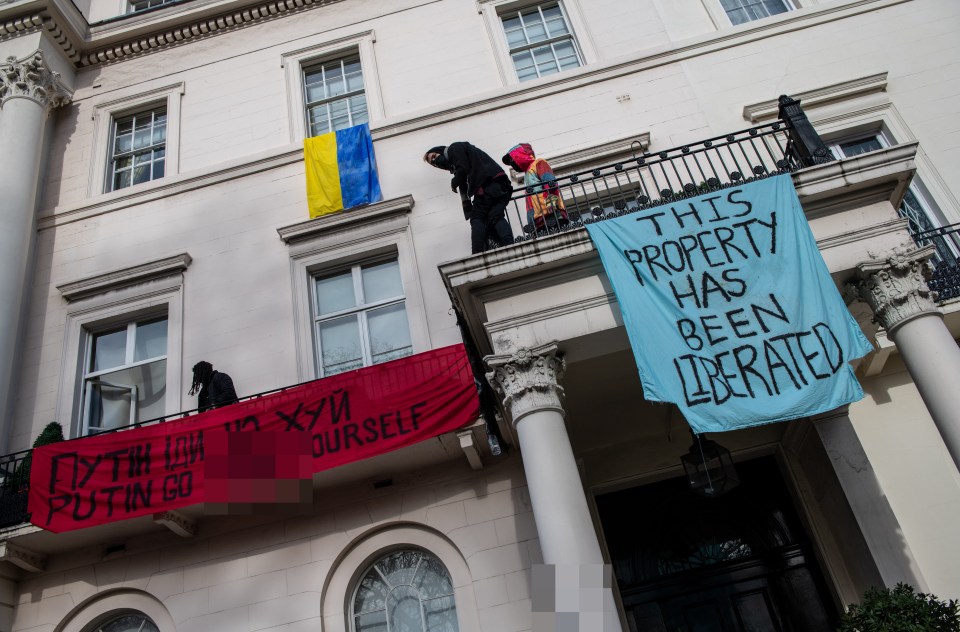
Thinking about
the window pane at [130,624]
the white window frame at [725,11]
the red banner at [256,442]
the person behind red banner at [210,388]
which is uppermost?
the white window frame at [725,11]

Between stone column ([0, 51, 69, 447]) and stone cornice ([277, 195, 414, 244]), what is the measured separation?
4.13 meters

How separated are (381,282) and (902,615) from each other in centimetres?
785

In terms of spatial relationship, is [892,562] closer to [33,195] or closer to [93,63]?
[33,195]

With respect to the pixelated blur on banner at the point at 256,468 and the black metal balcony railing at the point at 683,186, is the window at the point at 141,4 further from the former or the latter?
the pixelated blur on banner at the point at 256,468

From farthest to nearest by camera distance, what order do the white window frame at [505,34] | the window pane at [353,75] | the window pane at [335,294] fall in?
the window pane at [353,75] → the white window frame at [505,34] → the window pane at [335,294]

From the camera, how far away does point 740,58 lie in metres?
11.9

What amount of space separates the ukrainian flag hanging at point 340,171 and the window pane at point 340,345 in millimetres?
1825

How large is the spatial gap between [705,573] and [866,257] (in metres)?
4.42

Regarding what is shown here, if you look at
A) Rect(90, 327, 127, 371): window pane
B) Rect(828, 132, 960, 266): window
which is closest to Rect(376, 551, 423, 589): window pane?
Rect(90, 327, 127, 371): window pane

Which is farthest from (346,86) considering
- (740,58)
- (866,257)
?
(866,257)

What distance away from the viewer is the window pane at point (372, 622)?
28.9 feet

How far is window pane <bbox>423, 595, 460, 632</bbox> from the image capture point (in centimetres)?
866

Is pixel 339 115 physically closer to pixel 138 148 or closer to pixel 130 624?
pixel 138 148

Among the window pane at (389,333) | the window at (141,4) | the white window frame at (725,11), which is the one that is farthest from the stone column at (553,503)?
the window at (141,4)
